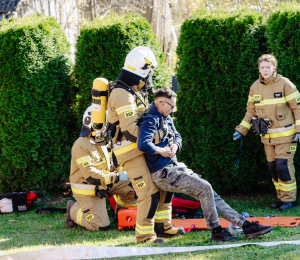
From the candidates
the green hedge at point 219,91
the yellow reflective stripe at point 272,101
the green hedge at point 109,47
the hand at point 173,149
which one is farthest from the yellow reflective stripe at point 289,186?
the green hedge at point 109,47

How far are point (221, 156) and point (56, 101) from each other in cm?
334

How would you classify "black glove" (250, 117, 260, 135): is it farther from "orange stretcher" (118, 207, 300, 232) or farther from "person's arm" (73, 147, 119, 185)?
"person's arm" (73, 147, 119, 185)

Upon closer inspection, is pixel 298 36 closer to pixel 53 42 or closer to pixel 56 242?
pixel 53 42

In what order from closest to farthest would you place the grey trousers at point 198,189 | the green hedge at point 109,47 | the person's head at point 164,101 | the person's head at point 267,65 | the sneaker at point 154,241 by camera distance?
1. the grey trousers at point 198,189
2. the person's head at point 164,101
3. the sneaker at point 154,241
4. the person's head at point 267,65
5. the green hedge at point 109,47

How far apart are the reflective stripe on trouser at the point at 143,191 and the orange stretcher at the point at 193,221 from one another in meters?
0.85

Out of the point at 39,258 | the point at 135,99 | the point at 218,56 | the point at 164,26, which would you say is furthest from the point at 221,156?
the point at 164,26

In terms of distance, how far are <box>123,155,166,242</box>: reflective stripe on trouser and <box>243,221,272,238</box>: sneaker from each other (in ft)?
3.50

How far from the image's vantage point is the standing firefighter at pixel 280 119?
5.57 metres

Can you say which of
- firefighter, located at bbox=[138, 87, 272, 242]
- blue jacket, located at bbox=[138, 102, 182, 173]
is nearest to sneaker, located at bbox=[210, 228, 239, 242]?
firefighter, located at bbox=[138, 87, 272, 242]

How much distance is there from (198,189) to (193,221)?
53.2 inches

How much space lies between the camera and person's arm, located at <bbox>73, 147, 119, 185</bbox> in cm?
513

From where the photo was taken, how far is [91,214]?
5.18m

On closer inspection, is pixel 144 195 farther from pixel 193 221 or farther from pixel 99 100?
pixel 193 221

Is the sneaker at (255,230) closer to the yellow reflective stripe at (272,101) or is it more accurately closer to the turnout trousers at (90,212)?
the turnout trousers at (90,212)
